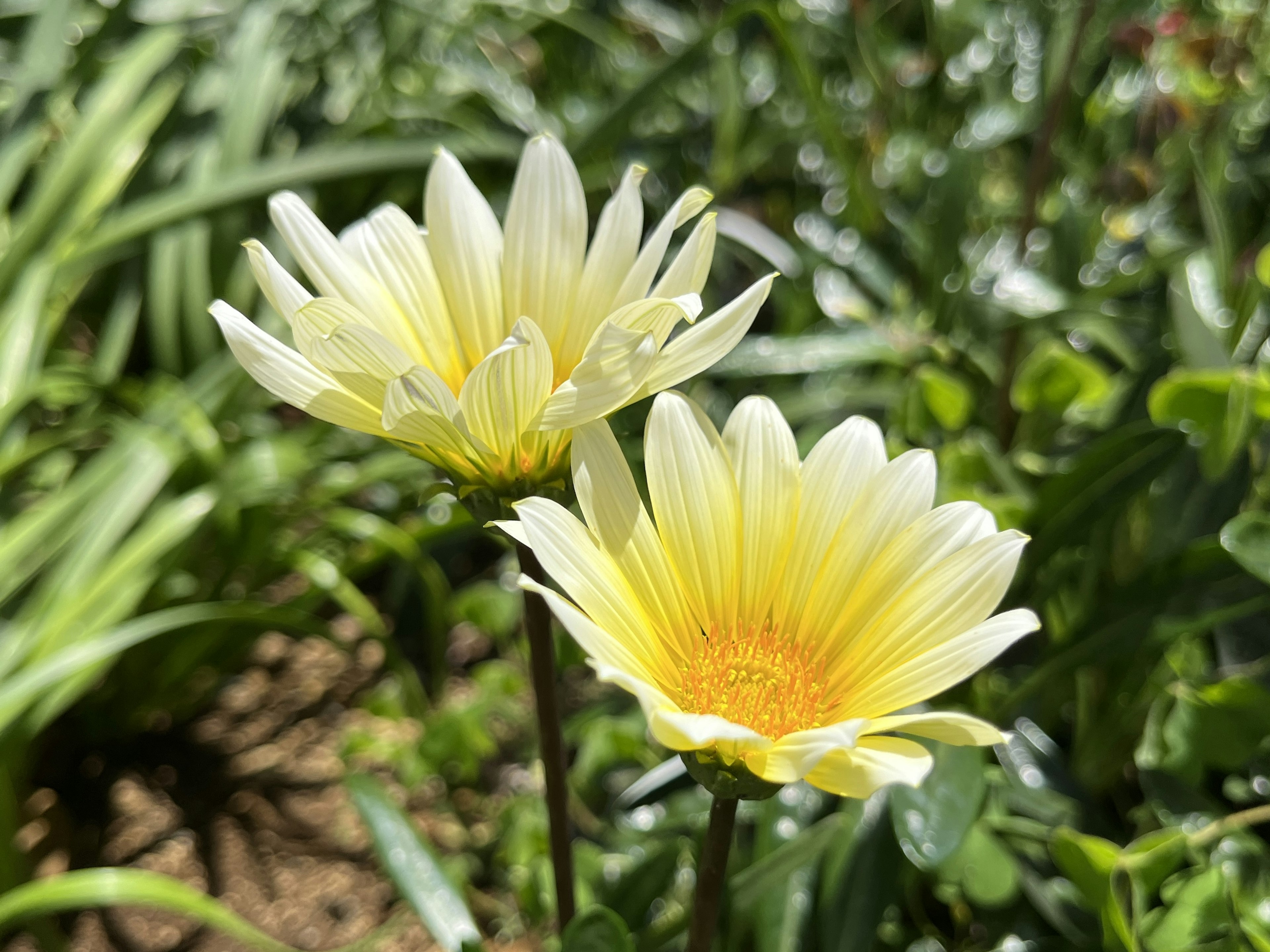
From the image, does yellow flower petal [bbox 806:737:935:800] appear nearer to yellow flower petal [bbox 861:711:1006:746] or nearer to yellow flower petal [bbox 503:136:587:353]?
yellow flower petal [bbox 861:711:1006:746]

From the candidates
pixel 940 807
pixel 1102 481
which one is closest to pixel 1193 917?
pixel 940 807

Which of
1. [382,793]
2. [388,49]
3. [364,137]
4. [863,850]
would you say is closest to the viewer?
[863,850]

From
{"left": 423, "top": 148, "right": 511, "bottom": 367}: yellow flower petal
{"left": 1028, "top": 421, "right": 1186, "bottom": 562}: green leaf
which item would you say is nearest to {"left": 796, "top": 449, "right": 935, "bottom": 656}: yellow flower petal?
{"left": 423, "top": 148, "right": 511, "bottom": 367}: yellow flower petal

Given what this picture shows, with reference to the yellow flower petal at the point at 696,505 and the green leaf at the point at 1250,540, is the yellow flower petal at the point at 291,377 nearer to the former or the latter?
the yellow flower petal at the point at 696,505

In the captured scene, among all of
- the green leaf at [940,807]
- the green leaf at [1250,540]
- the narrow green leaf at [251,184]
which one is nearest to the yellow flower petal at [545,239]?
the green leaf at [940,807]

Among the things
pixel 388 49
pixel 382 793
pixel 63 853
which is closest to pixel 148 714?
pixel 63 853

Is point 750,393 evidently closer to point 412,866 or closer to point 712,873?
point 412,866

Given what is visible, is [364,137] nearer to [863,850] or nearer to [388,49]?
[388,49]
